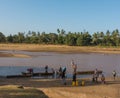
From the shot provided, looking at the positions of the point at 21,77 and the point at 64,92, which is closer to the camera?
the point at 64,92

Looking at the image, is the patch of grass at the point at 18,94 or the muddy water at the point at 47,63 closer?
the patch of grass at the point at 18,94

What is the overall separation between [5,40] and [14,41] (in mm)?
4929

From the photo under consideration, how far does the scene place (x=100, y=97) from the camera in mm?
21016

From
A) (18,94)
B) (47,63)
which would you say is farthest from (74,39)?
(18,94)

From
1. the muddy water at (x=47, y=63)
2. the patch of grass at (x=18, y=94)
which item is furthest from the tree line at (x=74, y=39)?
the patch of grass at (x=18, y=94)

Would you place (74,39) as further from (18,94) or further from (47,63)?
(18,94)

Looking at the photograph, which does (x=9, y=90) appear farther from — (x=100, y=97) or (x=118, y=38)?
(x=118, y=38)

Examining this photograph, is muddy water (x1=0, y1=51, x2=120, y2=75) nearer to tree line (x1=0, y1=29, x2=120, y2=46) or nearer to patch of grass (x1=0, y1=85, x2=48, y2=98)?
patch of grass (x1=0, y1=85, x2=48, y2=98)

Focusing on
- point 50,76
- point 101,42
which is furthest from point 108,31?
point 50,76

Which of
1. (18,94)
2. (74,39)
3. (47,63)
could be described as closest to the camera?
(18,94)

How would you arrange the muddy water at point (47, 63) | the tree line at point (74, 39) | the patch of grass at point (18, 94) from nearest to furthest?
the patch of grass at point (18, 94) < the muddy water at point (47, 63) < the tree line at point (74, 39)

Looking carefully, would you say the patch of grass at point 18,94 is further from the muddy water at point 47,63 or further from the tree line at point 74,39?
the tree line at point 74,39

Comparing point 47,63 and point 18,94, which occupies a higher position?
point 18,94

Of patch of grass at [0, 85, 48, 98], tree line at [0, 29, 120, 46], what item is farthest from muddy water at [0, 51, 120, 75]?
tree line at [0, 29, 120, 46]
